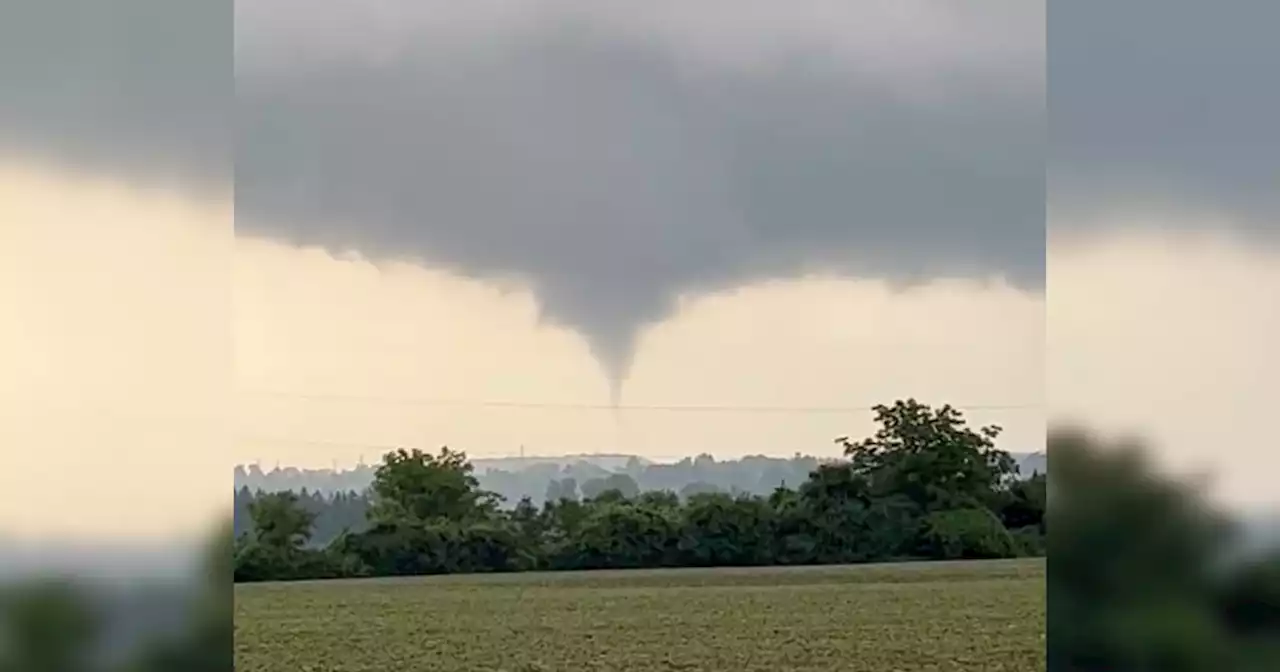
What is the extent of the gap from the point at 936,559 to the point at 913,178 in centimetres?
162

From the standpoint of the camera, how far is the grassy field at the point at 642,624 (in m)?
4.67

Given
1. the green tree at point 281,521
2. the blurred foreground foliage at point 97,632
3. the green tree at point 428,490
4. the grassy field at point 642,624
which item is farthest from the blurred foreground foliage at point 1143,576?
the green tree at point 428,490

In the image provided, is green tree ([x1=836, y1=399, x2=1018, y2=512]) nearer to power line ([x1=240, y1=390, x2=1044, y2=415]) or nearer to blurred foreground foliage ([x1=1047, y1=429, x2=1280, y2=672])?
power line ([x1=240, y1=390, x2=1044, y2=415])

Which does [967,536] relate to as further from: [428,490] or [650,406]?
[428,490]

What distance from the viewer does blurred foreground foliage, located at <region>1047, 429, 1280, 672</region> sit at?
1699 millimetres

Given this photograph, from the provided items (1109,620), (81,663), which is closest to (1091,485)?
(1109,620)

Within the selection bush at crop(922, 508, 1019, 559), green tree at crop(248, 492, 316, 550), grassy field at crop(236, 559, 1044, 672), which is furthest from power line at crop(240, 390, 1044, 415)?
grassy field at crop(236, 559, 1044, 672)

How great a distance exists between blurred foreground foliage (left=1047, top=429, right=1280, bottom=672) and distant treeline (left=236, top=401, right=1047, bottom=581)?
3201mm

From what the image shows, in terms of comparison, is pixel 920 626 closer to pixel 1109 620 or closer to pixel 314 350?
pixel 314 350

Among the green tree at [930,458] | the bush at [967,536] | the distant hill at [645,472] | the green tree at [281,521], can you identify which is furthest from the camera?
the bush at [967,536]

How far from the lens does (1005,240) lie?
4754 millimetres

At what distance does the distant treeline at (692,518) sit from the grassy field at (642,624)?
4.0 inches

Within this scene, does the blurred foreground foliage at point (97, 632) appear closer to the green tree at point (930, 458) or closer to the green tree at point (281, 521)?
the green tree at point (281, 521)

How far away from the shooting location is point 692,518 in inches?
200
